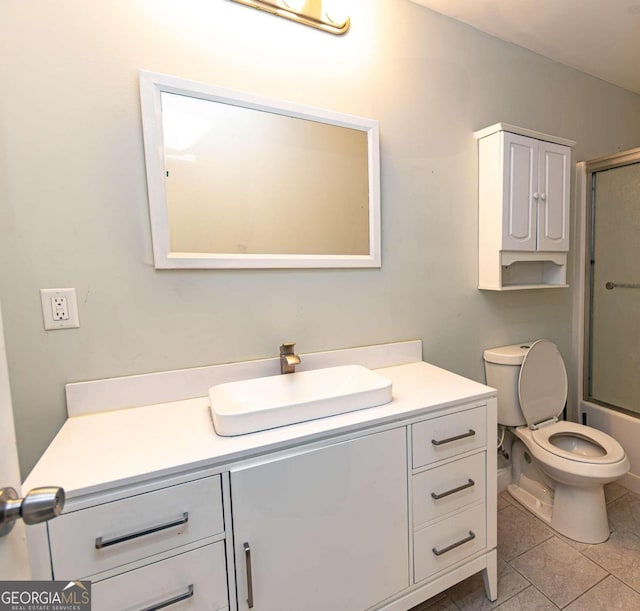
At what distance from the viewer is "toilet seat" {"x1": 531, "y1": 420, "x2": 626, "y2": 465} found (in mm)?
1449

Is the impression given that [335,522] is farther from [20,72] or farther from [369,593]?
[20,72]

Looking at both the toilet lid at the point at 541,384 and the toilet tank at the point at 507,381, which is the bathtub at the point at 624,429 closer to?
the toilet lid at the point at 541,384

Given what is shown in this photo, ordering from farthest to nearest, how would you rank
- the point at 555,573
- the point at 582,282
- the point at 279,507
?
1. the point at 582,282
2. the point at 555,573
3. the point at 279,507

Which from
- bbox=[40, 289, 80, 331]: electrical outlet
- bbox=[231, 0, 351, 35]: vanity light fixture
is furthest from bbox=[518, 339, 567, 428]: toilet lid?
bbox=[40, 289, 80, 331]: electrical outlet

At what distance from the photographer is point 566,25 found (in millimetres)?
1632

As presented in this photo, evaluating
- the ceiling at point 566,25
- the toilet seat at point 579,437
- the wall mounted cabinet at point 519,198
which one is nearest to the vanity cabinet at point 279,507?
the toilet seat at point 579,437

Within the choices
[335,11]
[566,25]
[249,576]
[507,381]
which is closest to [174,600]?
[249,576]

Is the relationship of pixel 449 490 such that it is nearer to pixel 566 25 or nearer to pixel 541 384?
pixel 541 384

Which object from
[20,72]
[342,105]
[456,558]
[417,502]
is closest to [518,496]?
[456,558]

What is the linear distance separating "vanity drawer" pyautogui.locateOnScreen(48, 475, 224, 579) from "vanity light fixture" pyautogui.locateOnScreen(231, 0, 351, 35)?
5.02ft

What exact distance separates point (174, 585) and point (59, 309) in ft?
2.73

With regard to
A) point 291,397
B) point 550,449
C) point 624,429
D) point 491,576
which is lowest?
point 491,576

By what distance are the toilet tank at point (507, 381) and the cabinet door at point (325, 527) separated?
3.05 ft

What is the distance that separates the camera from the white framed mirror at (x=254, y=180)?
1.12 m
